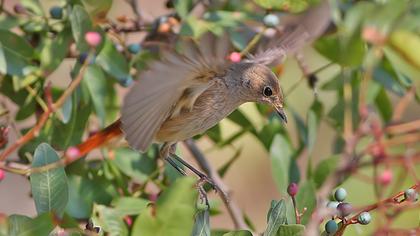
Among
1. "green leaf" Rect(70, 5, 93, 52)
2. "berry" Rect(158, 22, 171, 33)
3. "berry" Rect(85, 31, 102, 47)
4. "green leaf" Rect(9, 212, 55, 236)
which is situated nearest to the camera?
"green leaf" Rect(9, 212, 55, 236)

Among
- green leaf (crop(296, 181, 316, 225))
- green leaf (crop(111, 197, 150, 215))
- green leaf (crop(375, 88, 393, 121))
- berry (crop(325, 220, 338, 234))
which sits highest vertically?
berry (crop(325, 220, 338, 234))

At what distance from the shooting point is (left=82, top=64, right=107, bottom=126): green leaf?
118 inches

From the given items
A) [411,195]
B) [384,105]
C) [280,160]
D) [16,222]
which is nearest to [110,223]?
[16,222]

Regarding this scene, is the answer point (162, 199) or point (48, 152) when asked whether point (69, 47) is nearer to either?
point (48, 152)

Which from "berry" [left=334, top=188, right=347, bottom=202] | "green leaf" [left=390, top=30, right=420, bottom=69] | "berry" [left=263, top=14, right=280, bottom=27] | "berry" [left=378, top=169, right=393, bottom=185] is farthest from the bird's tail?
Result: "berry" [left=378, top=169, right=393, bottom=185]

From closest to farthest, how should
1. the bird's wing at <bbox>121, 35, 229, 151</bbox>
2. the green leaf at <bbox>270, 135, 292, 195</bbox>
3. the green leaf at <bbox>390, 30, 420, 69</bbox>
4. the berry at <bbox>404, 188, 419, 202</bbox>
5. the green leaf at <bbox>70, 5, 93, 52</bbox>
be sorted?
the berry at <bbox>404, 188, 419, 202</bbox> → the green leaf at <bbox>390, 30, 420, 69</bbox> → the bird's wing at <bbox>121, 35, 229, 151</bbox> → the green leaf at <bbox>70, 5, 93, 52</bbox> → the green leaf at <bbox>270, 135, 292, 195</bbox>

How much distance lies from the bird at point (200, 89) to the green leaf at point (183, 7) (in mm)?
109

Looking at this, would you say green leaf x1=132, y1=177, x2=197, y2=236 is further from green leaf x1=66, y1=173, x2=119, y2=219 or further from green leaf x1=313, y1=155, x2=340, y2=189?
green leaf x1=313, y1=155, x2=340, y2=189

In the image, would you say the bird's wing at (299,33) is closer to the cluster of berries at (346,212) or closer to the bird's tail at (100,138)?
the bird's tail at (100,138)

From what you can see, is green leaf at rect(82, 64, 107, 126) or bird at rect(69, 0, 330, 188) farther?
green leaf at rect(82, 64, 107, 126)

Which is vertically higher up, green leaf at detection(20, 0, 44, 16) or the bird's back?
green leaf at detection(20, 0, 44, 16)

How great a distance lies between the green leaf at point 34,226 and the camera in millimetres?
1919

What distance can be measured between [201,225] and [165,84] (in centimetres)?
59

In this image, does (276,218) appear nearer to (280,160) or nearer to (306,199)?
(306,199)
